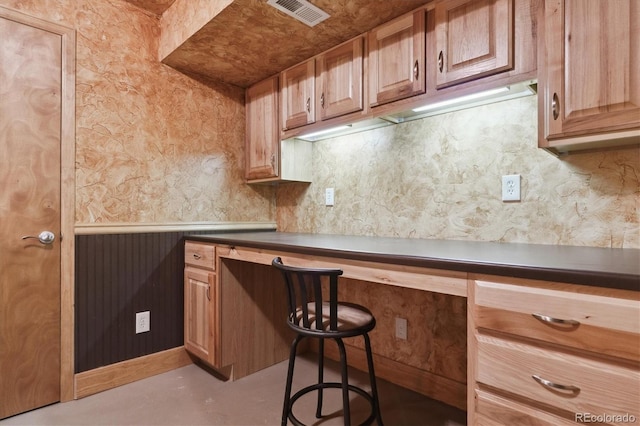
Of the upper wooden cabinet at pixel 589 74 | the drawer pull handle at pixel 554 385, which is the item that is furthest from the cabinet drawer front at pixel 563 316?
the upper wooden cabinet at pixel 589 74

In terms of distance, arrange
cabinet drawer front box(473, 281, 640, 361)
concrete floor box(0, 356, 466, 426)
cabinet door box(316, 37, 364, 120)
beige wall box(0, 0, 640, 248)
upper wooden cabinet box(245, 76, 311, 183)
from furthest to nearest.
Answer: upper wooden cabinet box(245, 76, 311, 183) → cabinet door box(316, 37, 364, 120) → concrete floor box(0, 356, 466, 426) → beige wall box(0, 0, 640, 248) → cabinet drawer front box(473, 281, 640, 361)

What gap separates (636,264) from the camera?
3.14ft

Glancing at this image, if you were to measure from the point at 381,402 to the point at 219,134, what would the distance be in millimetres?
2197

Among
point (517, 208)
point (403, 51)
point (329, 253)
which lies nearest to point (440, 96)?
point (403, 51)

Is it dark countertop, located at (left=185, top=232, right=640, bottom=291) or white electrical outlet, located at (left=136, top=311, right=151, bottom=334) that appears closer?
dark countertop, located at (left=185, top=232, right=640, bottom=291)

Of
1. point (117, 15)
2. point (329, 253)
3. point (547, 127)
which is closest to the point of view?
point (547, 127)

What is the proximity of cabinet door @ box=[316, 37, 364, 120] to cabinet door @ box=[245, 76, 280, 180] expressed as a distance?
0.50 metres

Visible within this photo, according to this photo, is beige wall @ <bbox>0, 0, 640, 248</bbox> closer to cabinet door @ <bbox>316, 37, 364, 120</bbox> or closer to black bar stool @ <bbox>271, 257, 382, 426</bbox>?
cabinet door @ <bbox>316, 37, 364, 120</bbox>

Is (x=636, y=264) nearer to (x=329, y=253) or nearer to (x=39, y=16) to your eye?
(x=329, y=253)

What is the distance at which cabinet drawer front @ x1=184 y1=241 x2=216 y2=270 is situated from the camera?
2133mm

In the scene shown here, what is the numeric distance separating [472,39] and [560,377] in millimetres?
1359

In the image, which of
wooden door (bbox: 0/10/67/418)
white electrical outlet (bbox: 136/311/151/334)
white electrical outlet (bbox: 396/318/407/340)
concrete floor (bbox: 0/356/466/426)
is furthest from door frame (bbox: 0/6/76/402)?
white electrical outlet (bbox: 396/318/407/340)

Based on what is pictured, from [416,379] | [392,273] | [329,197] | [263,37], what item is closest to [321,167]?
[329,197]

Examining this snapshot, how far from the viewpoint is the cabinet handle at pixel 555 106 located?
1.28m
